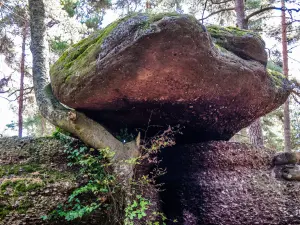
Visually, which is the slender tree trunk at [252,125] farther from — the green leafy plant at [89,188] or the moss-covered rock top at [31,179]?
the moss-covered rock top at [31,179]

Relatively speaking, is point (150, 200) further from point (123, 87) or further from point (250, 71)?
point (250, 71)

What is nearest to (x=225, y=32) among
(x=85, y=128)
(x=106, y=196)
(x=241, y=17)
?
(x=85, y=128)

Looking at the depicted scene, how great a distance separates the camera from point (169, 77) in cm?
347

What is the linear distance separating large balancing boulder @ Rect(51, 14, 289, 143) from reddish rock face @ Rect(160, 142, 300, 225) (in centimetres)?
50

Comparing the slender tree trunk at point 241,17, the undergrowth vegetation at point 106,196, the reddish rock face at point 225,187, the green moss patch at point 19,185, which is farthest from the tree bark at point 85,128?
the slender tree trunk at point 241,17

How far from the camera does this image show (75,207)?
11.7ft

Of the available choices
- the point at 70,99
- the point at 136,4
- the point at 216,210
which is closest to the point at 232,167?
the point at 216,210

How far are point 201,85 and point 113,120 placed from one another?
5.23 ft

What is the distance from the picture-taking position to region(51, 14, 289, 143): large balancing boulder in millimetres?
3164

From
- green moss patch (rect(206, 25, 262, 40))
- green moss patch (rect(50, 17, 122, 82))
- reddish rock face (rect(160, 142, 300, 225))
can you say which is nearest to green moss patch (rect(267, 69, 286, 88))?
green moss patch (rect(206, 25, 262, 40))

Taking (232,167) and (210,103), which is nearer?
(210,103)

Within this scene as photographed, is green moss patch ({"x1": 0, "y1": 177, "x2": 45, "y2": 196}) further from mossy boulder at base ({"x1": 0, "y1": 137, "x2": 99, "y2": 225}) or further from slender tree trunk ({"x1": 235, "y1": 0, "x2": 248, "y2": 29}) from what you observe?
slender tree trunk ({"x1": 235, "y1": 0, "x2": 248, "y2": 29})

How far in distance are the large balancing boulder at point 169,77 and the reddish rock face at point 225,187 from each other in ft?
1.63

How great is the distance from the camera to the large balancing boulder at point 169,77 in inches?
125
